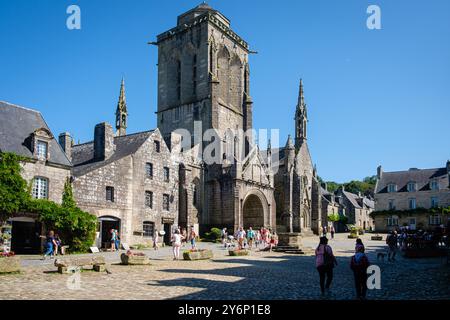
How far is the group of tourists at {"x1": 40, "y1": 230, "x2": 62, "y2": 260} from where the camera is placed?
18.6 m

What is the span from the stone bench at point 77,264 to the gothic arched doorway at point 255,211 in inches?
1059

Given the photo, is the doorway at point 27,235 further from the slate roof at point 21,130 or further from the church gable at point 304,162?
the church gable at point 304,162

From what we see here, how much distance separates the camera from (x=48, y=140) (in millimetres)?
22766

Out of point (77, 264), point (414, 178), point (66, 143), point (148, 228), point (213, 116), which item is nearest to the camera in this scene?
point (77, 264)

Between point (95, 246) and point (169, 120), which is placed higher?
point (169, 120)

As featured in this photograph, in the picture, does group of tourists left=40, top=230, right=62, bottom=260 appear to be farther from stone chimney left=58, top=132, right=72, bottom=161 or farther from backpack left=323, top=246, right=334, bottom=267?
backpack left=323, top=246, right=334, bottom=267

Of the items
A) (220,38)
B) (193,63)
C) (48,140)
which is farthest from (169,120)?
(48,140)

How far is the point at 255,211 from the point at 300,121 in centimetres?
1515

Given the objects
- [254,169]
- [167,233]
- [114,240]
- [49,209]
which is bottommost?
[167,233]

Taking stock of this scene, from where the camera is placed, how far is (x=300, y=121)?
50.6 meters

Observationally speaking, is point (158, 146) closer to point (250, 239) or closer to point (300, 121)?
point (250, 239)

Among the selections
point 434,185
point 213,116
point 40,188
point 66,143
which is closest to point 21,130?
point 40,188
